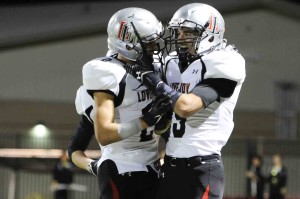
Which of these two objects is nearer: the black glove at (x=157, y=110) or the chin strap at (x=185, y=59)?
the black glove at (x=157, y=110)

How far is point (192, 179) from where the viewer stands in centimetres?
431

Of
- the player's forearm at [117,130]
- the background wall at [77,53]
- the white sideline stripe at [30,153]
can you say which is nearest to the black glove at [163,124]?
the player's forearm at [117,130]

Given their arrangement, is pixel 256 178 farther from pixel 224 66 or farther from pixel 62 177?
pixel 224 66

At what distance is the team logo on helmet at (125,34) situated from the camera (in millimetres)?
4406

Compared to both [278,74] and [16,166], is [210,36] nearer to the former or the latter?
[16,166]

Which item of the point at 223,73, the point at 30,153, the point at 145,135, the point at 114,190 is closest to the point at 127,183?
the point at 114,190

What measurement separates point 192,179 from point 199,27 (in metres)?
0.86

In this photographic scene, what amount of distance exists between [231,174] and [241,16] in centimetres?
388

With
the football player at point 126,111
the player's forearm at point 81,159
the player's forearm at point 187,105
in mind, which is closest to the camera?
the player's forearm at point 187,105

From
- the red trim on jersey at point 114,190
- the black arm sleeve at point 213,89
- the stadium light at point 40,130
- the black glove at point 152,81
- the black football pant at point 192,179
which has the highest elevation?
the black glove at point 152,81

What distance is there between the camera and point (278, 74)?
17.5 m

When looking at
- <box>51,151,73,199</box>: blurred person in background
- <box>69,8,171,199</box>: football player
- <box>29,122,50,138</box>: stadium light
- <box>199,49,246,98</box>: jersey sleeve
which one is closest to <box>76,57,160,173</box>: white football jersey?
<box>69,8,171,199</box>: football player

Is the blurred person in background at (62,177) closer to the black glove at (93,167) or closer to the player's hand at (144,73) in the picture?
the black glove at (93,167)

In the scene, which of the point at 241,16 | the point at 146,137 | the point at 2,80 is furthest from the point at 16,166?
the point at 146,137
